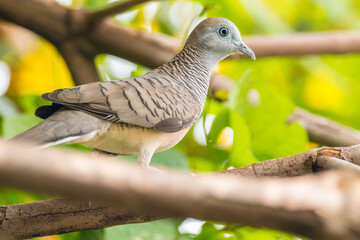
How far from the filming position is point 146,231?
1.38m

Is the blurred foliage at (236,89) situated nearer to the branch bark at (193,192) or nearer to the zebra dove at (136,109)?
the zebra dove at (136,109)

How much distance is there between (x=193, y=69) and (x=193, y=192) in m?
1.08

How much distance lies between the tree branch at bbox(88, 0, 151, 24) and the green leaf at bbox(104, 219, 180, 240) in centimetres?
73

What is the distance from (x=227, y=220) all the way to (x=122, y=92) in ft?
2.62

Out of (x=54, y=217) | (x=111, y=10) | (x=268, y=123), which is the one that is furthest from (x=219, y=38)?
(x=54, y=217)

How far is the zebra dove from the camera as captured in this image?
1138 millimetres

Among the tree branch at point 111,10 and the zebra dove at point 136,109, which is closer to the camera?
the zebra dove at point 136,109

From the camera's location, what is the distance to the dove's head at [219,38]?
1.53m

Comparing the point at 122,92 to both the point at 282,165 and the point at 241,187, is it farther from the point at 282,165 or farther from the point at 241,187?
the point at 241,187

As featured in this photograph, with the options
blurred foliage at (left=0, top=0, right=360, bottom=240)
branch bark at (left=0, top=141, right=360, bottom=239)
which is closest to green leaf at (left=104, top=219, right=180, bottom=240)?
blurred foliage at (left=0, top=0, right=360, bottom=240)

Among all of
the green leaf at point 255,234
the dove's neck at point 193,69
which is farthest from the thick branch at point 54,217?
the dove's neck at point 193,69

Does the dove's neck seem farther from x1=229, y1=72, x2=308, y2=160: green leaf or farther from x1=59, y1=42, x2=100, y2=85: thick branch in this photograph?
x1=59, y1=42, x2=100, y2=85: thick branch

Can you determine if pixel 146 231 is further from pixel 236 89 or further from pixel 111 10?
pixel 111 10

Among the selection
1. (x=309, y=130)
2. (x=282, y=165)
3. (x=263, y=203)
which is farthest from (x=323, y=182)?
→ (x=309, y=130)
